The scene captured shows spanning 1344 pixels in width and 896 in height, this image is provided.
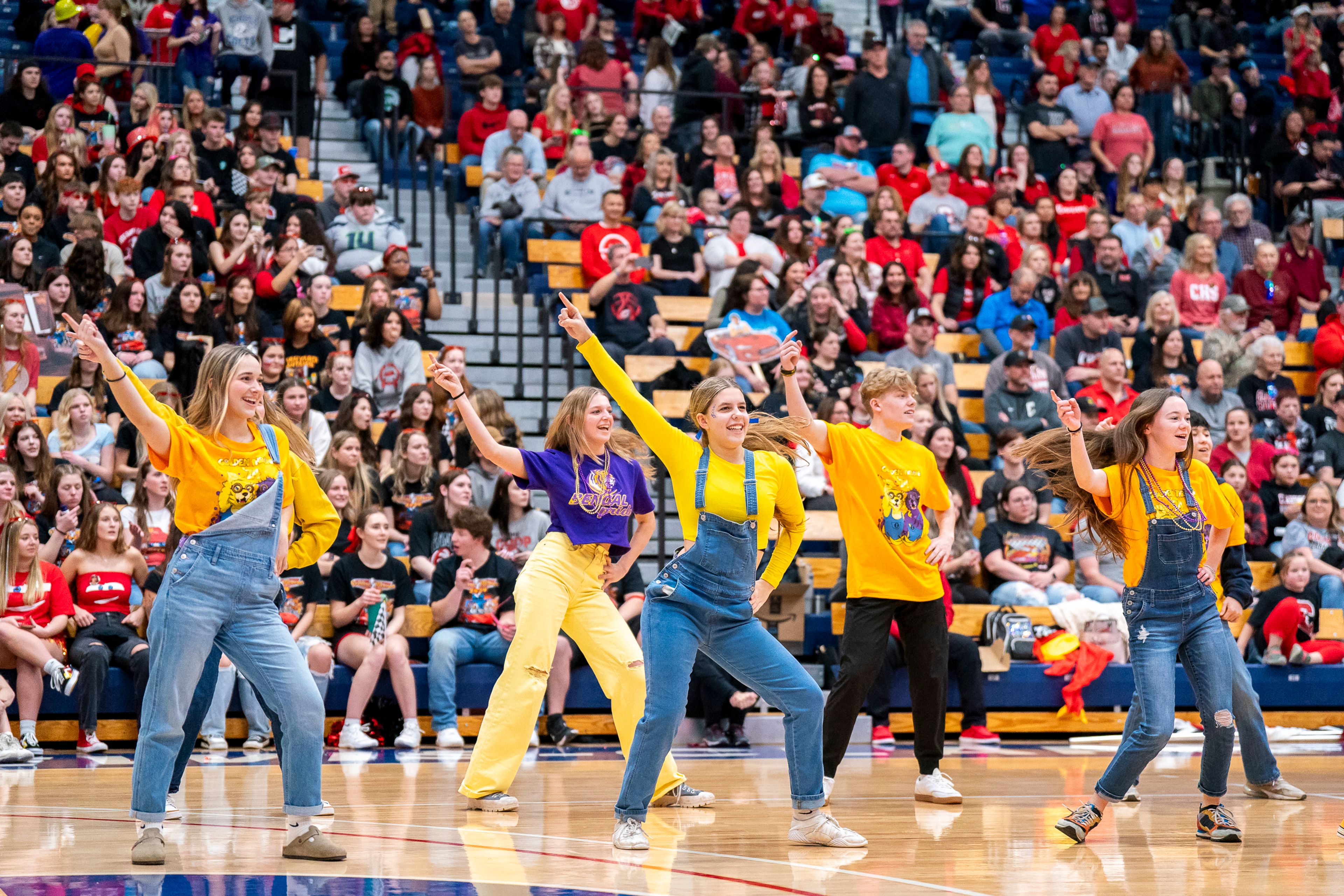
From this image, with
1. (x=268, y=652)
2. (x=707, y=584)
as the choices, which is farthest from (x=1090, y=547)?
(x=268, y=652)

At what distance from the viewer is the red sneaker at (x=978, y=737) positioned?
30.9 feet

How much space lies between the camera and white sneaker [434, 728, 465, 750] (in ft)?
29.4

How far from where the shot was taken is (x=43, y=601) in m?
8.88

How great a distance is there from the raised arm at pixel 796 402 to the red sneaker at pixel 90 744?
4507 mm

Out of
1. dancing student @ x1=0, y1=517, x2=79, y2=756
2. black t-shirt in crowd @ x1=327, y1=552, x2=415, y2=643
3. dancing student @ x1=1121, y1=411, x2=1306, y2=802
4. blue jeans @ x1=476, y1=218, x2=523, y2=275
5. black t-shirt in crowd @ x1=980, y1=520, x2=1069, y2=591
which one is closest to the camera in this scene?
dancing student @ x1=1121, y1=411, x2=1306, y2=802

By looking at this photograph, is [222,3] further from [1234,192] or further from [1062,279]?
[1234,192]

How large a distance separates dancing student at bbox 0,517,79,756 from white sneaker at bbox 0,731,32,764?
20cm

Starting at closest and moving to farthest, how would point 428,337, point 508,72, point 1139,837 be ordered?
point 1139,837 → point 428,337 → point 508,72

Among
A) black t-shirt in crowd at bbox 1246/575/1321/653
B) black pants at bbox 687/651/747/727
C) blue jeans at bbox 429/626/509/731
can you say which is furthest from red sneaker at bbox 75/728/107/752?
black t-shirt in crowd at bbox 1246/575/1321/653

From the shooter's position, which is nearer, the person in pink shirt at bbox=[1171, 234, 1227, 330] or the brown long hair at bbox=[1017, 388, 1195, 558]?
the brown long hair at bbox=[1017, 388, 1195, 558]

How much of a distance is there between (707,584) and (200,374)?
1.86 m

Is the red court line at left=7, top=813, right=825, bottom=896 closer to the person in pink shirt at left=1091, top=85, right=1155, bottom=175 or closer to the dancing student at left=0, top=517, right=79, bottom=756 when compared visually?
the dancing student at left=0, top=517, right=79, bottom=756

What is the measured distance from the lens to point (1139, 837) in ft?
19.4

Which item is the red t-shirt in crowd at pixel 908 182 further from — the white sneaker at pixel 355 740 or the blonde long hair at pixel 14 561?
the blonde long hair at pixel 14 561
